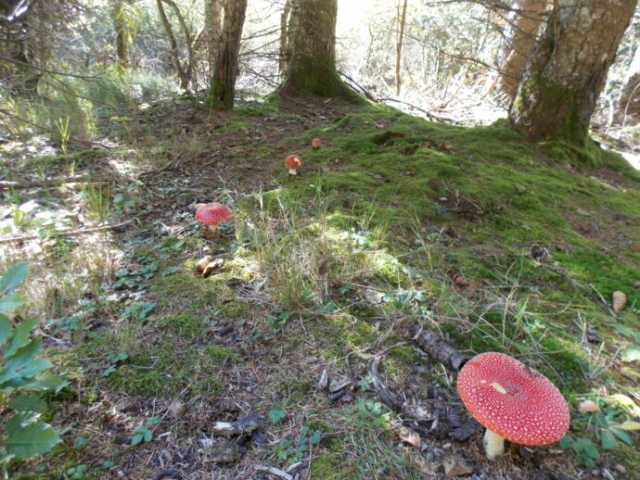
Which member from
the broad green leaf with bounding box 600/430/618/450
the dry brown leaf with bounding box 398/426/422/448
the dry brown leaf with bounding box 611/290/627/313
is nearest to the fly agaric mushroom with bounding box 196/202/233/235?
the dry brown leaf with bounding box 398/426/422/448

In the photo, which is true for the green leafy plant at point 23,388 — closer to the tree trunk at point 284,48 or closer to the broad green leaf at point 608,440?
the broad green leaf at point 608,440

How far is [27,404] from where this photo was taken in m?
1.15

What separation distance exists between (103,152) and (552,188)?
5.27 m

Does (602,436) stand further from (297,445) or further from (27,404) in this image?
(27,404)

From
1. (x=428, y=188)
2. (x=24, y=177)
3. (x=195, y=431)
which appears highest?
(x=428, y=188)

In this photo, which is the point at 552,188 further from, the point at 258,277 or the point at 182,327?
the point at 182,327

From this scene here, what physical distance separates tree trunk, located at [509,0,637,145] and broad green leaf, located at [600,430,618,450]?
395 cm

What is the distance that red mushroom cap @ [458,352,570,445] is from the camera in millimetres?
1229

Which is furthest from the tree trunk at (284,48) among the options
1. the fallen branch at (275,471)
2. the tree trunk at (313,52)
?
the fallen branch at (275,471)

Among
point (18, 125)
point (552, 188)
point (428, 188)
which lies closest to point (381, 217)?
point (428, 188)

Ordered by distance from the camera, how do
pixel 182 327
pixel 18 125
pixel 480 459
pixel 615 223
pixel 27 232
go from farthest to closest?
1. pixel 18 125
2. pixel 615 223
3. pixel 27 232
4. pixel 182 327
5. pixel 480 459

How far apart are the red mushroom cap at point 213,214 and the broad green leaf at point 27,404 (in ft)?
5.43

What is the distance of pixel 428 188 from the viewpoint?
3.42m

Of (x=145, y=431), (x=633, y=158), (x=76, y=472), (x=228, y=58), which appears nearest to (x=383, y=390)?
(x=145, y=431)
